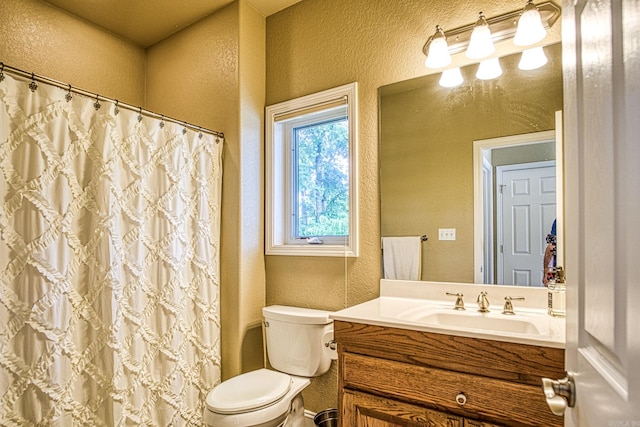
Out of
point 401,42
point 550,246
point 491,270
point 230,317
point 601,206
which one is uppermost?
point 401,42

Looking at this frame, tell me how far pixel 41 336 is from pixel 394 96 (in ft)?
6.29

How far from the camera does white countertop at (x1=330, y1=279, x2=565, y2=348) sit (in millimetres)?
1171

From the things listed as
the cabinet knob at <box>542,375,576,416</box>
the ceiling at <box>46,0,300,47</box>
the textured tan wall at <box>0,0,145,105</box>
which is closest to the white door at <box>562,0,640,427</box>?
the cabinet knob at <box>542,375,576,416</box>

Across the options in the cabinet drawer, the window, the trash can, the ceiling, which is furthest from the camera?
the ceiling

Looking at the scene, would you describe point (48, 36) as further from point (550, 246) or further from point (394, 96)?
point (550, 246)

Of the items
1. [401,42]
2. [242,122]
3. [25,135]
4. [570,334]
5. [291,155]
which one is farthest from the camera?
[291,155]

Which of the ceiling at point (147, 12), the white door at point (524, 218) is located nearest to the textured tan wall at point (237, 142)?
the ceiling at point (147, 12)

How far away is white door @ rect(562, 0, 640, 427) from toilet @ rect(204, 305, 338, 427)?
122cm

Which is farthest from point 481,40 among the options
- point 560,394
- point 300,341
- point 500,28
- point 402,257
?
point 300,341

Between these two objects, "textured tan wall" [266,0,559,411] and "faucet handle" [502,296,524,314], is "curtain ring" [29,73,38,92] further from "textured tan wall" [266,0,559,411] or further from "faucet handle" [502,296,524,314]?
"faucet handle" [502,296,524,314]

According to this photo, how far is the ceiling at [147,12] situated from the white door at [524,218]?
169 centimetres

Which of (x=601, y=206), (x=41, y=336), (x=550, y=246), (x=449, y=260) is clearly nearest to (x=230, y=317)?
(x=41, y=336)

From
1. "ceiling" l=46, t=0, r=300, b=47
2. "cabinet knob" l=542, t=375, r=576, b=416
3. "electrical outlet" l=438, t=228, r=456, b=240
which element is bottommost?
"cabinet knob" l=542, t=375, r=576, b=416

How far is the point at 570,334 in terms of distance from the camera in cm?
74
